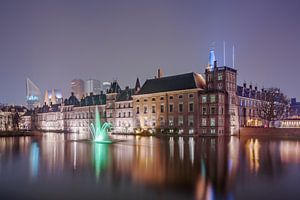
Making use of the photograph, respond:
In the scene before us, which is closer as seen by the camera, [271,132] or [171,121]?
[271,132]

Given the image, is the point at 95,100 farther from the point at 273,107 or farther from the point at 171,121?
the point at 273,107

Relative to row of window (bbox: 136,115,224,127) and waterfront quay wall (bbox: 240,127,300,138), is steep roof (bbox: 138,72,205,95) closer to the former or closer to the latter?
row of window (bbox: 136,115,224,127)

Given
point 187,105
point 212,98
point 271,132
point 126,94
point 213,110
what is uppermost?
point 126,94

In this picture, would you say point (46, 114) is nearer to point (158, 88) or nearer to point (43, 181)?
point (158, 88)

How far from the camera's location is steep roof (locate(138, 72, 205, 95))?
82625 mm

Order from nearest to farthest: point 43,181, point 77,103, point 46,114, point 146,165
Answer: point 43,181 → point 146,165 → point 77,103 → point 46,114

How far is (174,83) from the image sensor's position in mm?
87438

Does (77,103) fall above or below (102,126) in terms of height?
above

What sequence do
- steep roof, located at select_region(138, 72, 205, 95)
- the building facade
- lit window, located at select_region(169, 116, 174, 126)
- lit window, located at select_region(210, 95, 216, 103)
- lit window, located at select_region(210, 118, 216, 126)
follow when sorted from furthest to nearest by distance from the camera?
lit window, located at select_region(169, 116, 174, 126), steep roof, located at select_region(138, 72, 205, 95), the building facade, lit window, located at select_region(210, 95, 216, 103), lit window, located at select_region(210, 118, 216, 126)

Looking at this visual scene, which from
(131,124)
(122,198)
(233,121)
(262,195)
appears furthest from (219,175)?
(131,124)

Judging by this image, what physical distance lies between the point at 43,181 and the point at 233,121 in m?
69.2

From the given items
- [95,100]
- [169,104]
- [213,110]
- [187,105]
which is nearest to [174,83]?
[169,104]

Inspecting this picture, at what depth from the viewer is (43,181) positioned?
1888cm

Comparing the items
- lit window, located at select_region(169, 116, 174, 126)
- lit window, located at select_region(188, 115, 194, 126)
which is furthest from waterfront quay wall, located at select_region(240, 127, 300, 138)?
lit window, located at select_region(169, 116, 174, 126)
